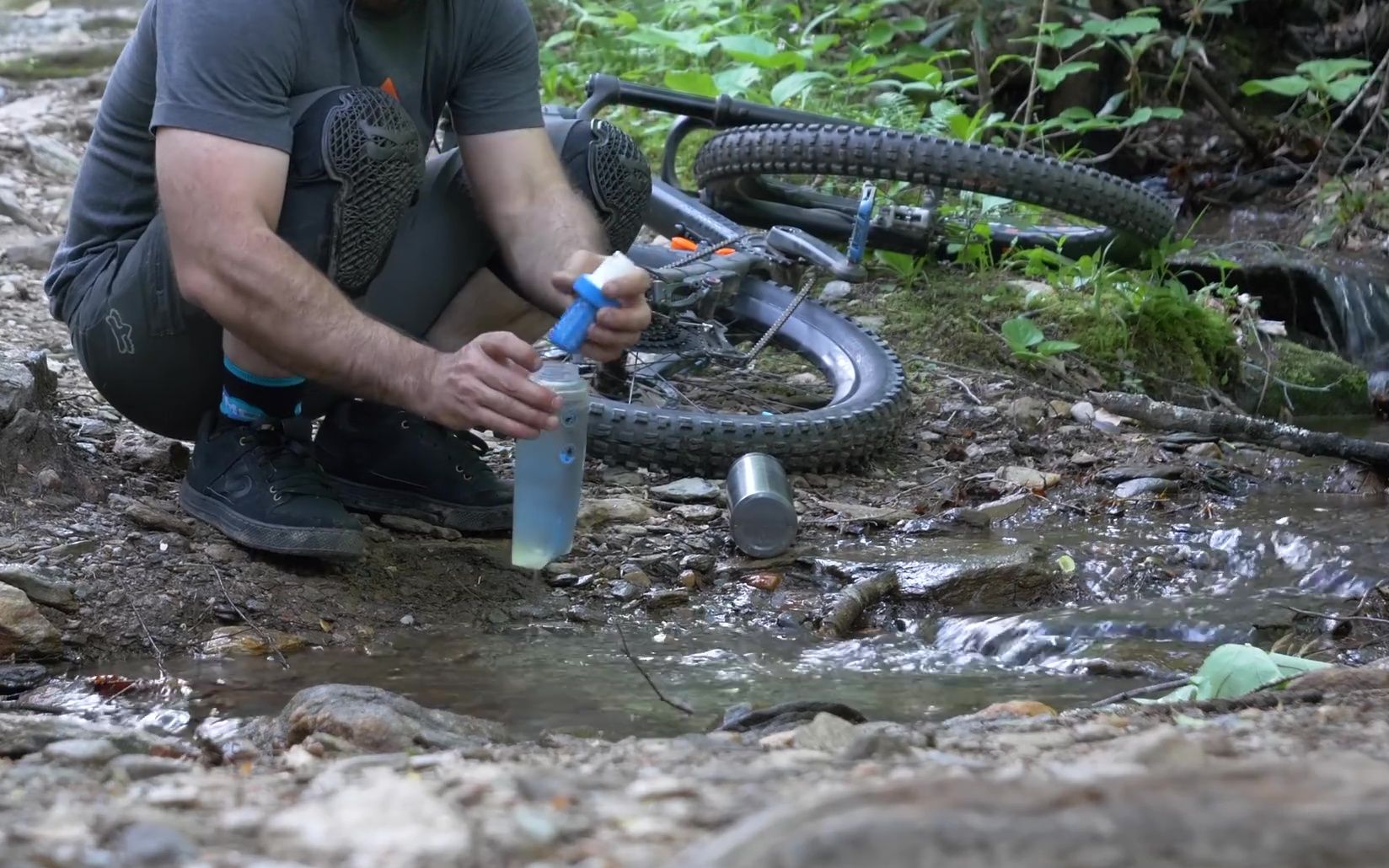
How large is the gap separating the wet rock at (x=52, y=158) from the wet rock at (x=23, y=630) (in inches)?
161

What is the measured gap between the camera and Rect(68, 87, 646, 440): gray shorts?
2.36 m

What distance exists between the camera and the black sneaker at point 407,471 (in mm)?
2623

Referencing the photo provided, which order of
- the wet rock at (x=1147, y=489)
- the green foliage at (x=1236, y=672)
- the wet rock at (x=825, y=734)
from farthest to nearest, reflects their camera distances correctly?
the wet rock at (x=1147, y=489)
the green foliage at (x=1236, y=672)
the wet rock at (x=825, y=734)

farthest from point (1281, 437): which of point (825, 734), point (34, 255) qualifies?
point (34, 255)

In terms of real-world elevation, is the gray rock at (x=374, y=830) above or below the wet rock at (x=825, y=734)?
above

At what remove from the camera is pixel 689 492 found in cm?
300

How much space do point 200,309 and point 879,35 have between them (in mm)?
4394

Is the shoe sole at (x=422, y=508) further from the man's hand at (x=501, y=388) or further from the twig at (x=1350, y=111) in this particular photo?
the twig at (x=1350, y=111)

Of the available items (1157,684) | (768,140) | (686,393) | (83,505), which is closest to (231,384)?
(83,505)

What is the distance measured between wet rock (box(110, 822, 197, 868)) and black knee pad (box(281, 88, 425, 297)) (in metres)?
1.39

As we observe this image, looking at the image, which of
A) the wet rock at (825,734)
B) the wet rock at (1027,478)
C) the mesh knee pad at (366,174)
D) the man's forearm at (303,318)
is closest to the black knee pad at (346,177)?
the mesh knee pad at (366,174)

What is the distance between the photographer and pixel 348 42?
2.38 metres

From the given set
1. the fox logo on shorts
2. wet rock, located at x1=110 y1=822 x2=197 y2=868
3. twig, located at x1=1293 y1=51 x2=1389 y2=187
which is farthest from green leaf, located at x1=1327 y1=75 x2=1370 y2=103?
wet rock, located at x1=110 y1=822 x2=197 y2=868

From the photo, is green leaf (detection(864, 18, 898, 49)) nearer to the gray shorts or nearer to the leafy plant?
the leafy plant
